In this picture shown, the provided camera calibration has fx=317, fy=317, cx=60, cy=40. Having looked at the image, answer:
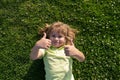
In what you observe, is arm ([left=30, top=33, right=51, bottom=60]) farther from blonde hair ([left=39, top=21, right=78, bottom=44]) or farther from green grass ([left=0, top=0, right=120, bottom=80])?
green grass ([left=0, top=0, right=120, bottom=80])

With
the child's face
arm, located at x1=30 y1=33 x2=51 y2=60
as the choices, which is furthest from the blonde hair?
arm, located at x1=30 y1=33 x2=51 y2=60

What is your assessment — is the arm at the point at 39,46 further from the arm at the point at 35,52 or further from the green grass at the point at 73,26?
the green grass at the point at 73,26

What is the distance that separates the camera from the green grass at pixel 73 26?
7.94 metres

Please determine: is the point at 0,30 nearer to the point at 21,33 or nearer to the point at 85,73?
the point at 21,33

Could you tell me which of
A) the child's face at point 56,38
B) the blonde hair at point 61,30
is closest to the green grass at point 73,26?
the blonde hair at point 61,30

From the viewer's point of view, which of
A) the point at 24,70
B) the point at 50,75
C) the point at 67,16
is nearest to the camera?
the point at 50,75

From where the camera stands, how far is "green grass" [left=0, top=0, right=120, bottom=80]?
7941 mm

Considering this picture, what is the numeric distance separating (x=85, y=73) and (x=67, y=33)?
116 cm

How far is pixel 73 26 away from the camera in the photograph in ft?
27.8

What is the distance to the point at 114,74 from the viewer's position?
7930 millimetres

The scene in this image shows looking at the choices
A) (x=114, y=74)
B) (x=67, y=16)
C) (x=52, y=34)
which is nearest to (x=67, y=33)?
(x=52, y=34)

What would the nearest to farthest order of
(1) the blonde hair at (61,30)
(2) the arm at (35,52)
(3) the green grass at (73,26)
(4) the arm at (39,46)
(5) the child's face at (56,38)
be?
(4) the arm at (39,46) < (2) the arm at (35,52) < (5) the child's face at (56,38) < (1) the blonde hair at (61,30) < (3) the green grass at (73,26)

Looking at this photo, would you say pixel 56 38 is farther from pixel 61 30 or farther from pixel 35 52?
pixel 35 52

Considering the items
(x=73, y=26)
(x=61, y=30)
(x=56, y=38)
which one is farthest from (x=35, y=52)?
(x=73, y=26)
